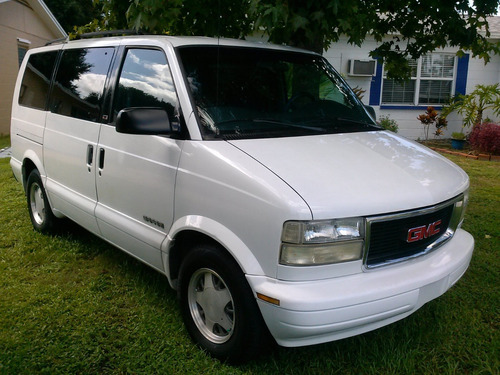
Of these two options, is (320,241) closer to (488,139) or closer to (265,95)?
(265,95)

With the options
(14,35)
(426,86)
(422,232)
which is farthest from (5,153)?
(426,86)

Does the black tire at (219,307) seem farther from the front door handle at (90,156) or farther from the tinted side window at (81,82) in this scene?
the tinted side window at (81,82)

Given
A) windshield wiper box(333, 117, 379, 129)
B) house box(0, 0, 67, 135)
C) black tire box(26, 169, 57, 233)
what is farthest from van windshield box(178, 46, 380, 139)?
house box(0, 0, 67, 135)

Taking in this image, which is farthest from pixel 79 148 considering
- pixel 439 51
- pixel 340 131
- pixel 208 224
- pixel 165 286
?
pixel 439 51

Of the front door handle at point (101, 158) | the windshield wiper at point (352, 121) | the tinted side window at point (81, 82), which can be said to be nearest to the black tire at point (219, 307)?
the front door handle at point (101, 158)

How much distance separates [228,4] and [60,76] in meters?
2.11

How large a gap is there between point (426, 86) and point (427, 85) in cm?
4

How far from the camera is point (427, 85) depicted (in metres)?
13.8

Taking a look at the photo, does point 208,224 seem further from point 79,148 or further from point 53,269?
point 53,269

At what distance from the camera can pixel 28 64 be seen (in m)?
5.33

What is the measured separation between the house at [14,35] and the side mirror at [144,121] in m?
12.8

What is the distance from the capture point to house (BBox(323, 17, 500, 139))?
13562 millimetres

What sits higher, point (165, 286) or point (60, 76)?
point (60, 76)

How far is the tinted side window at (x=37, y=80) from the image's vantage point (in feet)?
15.8
